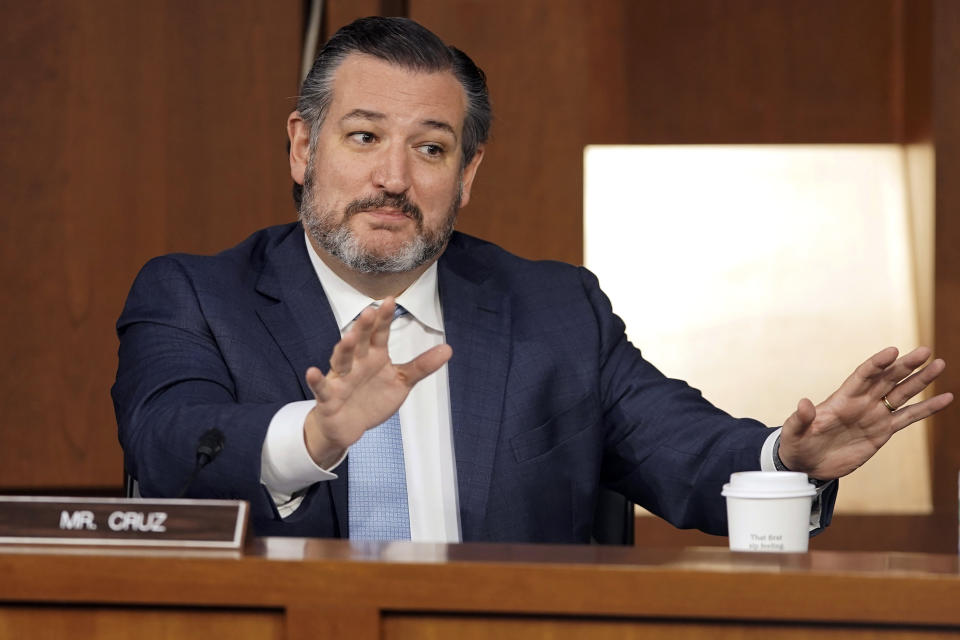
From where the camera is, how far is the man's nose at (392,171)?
185cm

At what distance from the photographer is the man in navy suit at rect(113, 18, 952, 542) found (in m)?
1.66

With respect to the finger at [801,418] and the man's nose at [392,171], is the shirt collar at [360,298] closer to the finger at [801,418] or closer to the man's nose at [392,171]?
the man's nose at [392,171]

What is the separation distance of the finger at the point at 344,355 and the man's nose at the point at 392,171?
0.59 metres

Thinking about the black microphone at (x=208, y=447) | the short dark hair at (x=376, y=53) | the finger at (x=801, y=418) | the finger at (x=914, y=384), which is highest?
the short dark hair at (x=376, y=53)

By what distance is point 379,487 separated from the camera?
1734 millimetres

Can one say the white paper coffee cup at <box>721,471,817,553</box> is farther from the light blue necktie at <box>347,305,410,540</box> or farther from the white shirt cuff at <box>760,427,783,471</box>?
the light blue necktie at <box>347,305,410,540</box>

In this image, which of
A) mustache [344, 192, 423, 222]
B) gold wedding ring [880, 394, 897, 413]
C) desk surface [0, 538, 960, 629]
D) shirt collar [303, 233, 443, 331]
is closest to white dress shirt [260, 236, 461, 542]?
shirt collar [303, 233, 443, 331]

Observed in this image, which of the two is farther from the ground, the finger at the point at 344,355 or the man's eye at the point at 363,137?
the man's eye at the point at 363,137

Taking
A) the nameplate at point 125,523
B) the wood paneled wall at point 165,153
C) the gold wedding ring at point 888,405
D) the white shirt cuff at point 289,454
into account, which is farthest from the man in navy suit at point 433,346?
the wood paneled wall at point 165,153

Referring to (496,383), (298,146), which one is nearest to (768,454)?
(496,383)

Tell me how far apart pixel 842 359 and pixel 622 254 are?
0.59m

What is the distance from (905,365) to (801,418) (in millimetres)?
142

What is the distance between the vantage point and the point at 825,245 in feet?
9.71

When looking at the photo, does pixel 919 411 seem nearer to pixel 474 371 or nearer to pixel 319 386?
pixel 474 371
